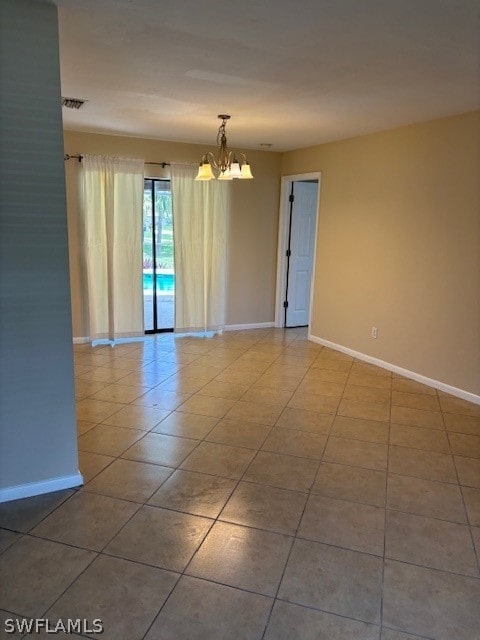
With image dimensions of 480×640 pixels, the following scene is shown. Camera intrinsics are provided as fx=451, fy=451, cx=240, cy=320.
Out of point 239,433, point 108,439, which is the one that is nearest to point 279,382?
point 239,433

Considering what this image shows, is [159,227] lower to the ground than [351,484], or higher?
higher

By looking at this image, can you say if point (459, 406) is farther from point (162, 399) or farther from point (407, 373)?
point (162, 399)

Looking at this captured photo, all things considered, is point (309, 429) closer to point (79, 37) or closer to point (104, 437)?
point (104, 437)

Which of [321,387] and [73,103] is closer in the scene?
[73,103]

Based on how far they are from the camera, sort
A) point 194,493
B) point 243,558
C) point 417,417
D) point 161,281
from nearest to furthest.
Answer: point 243,558
point 194,493
point 417,417
point 161,281

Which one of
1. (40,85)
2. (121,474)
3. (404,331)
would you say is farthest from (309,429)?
(40,85)

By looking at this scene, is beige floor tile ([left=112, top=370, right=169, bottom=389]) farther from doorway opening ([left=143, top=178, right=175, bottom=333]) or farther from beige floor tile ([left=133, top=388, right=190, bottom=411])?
doorway opening ([left=143, top=178, right=175, bottom=333])

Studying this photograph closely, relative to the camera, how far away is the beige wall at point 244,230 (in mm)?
5324

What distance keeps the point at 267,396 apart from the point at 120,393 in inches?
51.2

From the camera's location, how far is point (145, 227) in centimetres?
581

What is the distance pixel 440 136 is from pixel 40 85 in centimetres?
332

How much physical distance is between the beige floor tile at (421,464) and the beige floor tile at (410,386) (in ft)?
3.93

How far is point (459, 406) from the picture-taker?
3834 mm

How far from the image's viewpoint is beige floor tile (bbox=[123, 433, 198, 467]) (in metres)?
2.88
